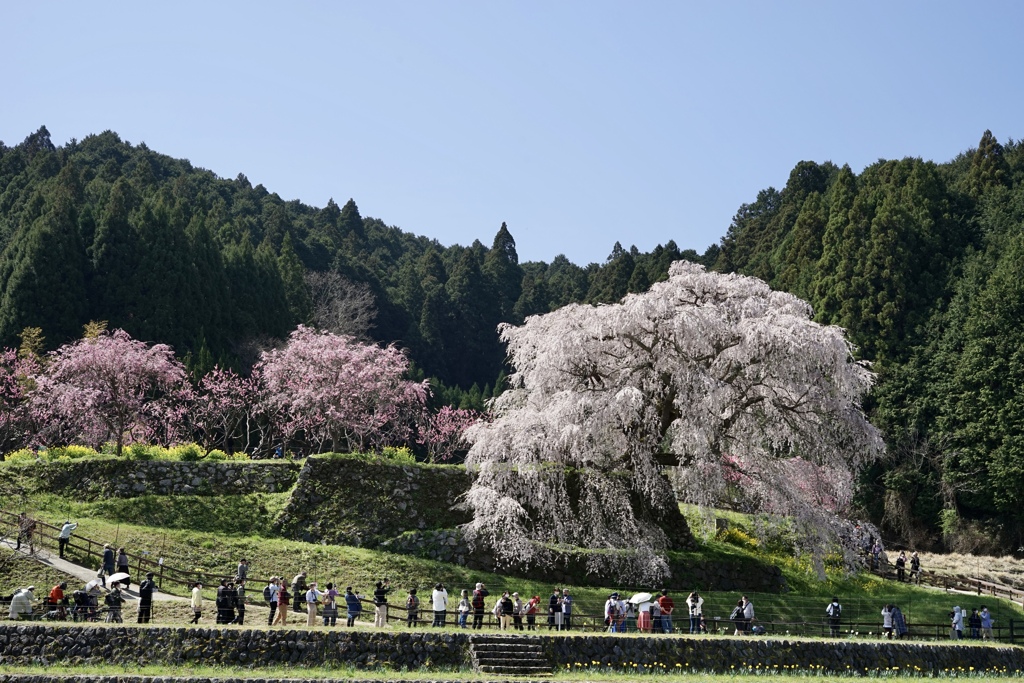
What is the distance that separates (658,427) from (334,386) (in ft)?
60.9

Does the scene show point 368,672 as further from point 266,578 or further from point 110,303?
point 110,303

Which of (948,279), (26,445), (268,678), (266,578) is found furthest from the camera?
(948,279)

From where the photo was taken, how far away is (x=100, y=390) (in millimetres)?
41438

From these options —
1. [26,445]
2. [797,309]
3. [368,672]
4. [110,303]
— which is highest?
[110,303]

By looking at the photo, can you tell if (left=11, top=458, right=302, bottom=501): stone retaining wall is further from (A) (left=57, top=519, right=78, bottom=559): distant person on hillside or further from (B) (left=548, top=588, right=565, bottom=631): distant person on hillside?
(B) (left=548, top=588, right=565, bottom=631): distant person on hillside

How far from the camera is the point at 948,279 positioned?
54.2 meters

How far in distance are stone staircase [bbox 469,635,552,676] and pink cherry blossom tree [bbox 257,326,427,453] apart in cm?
2228

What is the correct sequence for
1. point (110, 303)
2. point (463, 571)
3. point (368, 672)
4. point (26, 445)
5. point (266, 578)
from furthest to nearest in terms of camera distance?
point (110, 303) → point (26, 445) → point (463, 571) → point (266, 578) → point (368, 672)

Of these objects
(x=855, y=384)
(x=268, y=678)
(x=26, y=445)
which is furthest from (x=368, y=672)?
(x=26, y=445)

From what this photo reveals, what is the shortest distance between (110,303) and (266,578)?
3597 cm

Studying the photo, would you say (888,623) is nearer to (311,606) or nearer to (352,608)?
(352,608)

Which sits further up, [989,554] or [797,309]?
[797,309]

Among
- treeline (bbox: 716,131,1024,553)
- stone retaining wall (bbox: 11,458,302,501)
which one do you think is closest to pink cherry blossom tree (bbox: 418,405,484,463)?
treeline (bbox: 716,131,1024,553)

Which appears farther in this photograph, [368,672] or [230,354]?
[230,354]
